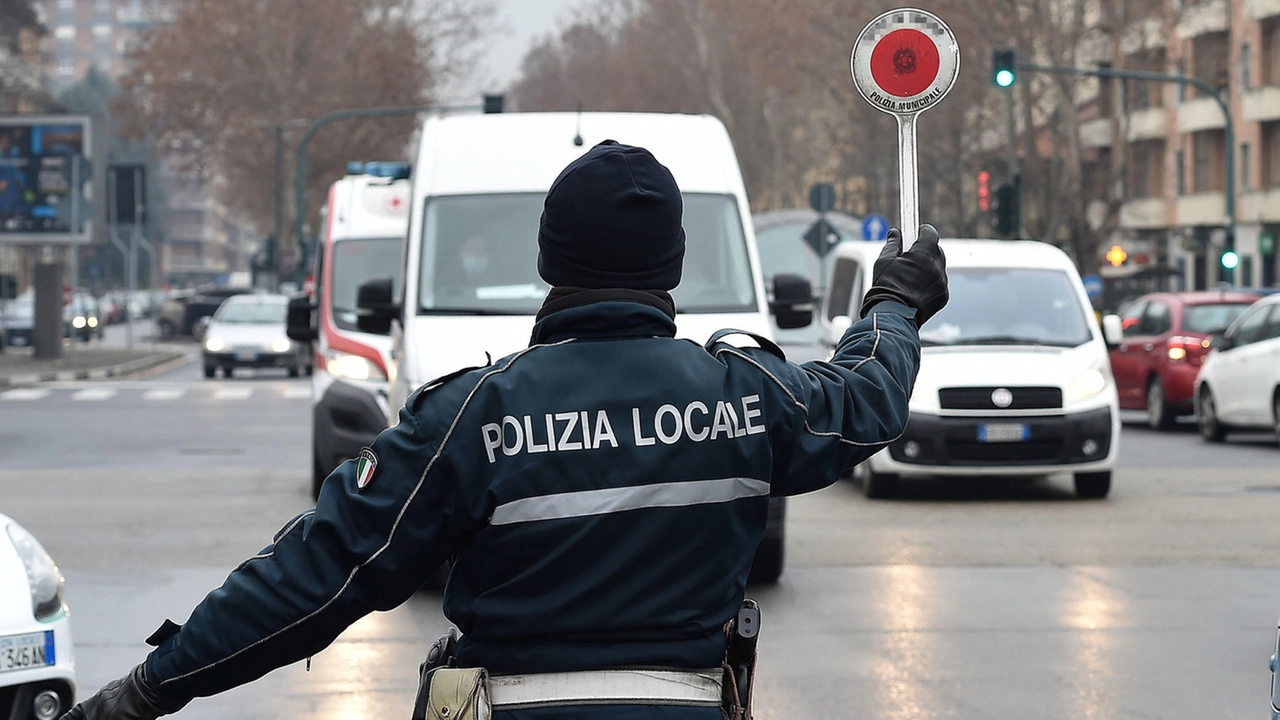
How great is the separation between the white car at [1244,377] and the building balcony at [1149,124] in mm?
53064

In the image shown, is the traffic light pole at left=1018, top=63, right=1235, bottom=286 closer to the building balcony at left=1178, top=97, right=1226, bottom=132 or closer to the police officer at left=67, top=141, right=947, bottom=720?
the building balcony at left=1178, top=97, right=1226, bottom=132

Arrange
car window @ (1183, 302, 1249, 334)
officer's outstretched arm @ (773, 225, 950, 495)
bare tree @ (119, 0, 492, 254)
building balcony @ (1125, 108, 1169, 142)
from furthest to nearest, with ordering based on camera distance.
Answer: building balcony @ (1125, 108, 1169, 142), bare tree @ (119, 0, 492, 254), car window @ (1183, 302, 1249, 334), officer's outstretched arm @ (773, 225, 950, 495)

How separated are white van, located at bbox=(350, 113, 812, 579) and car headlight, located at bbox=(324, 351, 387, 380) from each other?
5.74 ft

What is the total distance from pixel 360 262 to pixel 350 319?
149 cm

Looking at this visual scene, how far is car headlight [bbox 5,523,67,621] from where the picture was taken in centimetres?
565

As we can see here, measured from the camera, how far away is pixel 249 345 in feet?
117

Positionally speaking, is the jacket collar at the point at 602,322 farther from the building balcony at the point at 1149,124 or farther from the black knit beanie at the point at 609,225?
the building balcony at the point at 1149,124

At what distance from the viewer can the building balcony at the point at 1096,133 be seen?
3100 inches

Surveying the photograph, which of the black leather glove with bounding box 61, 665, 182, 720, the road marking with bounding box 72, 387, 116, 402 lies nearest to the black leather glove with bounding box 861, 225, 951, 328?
the black leather glove with bounding box 61, 665, 182, 720

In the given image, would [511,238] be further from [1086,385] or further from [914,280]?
[914,280]

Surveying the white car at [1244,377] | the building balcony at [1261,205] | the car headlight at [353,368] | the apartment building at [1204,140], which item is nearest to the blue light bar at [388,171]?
the car headlight at [353,368]

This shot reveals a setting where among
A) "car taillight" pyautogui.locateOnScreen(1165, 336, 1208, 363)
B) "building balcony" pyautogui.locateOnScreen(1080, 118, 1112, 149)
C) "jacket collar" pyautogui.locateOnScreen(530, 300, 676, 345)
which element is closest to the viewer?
"jacket collar" pyautogui.locateOnScreen(530, 300, 676, 345)

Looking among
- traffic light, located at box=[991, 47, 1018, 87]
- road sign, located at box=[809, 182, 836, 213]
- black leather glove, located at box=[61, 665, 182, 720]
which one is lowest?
black leather glove, located at box=[61, 665, 182, 720]

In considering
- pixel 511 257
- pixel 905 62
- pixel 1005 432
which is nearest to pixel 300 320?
pixel 511 257
